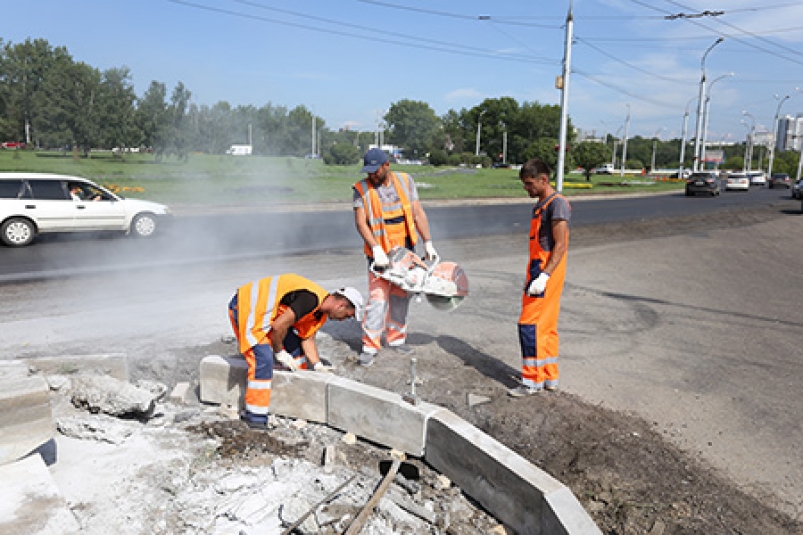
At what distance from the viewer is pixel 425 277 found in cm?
557

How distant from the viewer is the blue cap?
5.40m

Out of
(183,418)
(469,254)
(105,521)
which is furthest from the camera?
(469,254)

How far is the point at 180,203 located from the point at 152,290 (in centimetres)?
1335

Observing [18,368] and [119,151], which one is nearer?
[18,368]

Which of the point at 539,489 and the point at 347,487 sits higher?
the point at 539,489

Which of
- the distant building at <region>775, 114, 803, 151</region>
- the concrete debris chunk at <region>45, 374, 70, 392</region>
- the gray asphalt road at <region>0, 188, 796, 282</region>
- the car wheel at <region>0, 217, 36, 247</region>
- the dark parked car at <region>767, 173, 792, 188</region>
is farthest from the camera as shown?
the distant building at <region>775, 114, 803, 151</region>

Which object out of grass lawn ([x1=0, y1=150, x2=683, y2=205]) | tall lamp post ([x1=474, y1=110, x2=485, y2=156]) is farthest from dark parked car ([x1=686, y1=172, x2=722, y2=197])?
tall lamp post ([x1=474, y1=110, x2=485, y2=156])

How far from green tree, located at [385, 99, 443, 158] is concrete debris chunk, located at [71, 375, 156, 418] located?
3923 inches

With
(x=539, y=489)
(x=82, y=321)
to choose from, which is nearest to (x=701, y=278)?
(x=539, y=489)

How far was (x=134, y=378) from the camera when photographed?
17.9ft

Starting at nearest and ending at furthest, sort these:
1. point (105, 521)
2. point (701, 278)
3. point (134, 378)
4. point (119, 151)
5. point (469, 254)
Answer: point (105, 521)
point (134, 378)
point (701, 278)
point (469, 254)
point (119, 151)

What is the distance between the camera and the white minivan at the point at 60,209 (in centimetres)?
1241

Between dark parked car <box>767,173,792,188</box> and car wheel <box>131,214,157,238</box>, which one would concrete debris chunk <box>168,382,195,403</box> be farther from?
dark parked car <box>767,173,792,188</box>

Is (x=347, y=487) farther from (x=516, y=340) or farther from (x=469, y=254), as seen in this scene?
(x=469, y=254)
